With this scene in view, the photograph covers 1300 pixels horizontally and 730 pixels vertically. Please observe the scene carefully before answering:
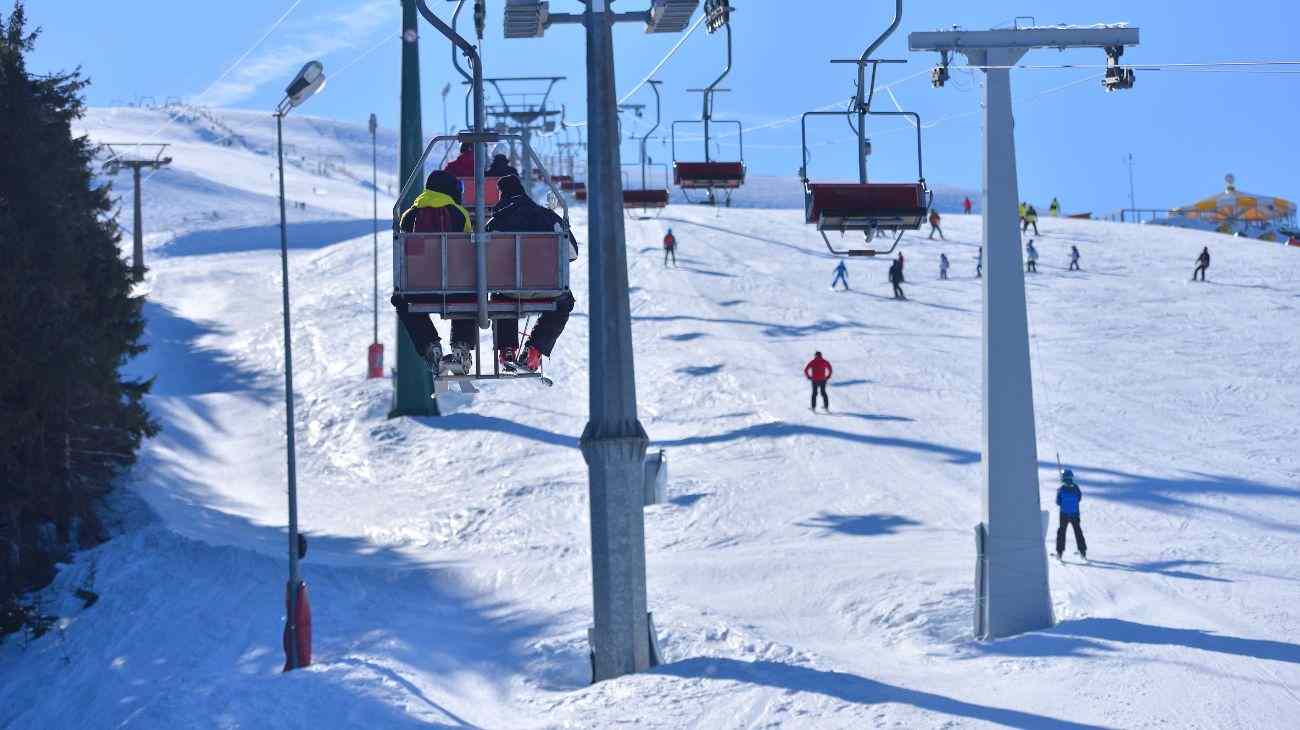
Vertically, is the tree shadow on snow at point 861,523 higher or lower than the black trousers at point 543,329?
lower

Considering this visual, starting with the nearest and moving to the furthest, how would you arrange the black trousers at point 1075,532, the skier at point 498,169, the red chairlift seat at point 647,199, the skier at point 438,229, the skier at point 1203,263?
the skier at point 438,229 < the skier at point 498,169 < the black trousers at point 1075,532 < the red chairlift seat at point 647,199 < the skier at point 1203,263

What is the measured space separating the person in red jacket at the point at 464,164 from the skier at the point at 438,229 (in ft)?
0.92

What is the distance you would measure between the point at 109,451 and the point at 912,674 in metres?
17.8

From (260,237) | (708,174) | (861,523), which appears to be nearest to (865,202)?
(861,523)

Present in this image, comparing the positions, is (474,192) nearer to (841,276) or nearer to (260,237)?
(841,276)

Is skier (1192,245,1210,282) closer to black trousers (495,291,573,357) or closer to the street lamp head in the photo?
the street lamp head

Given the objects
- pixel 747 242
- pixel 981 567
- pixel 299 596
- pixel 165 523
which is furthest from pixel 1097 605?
pixel 747 242

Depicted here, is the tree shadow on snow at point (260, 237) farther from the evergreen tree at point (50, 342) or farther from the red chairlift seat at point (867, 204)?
the red chairlift seat at point (867, 204)

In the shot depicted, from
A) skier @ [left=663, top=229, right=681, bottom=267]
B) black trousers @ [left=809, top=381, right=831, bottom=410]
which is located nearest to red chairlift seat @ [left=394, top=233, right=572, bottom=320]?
black trousers @ [left=809, top=381, right=831, bottom=410]

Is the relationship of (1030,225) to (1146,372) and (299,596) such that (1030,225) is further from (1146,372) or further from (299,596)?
(299,596)

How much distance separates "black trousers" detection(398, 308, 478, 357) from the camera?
1220cm

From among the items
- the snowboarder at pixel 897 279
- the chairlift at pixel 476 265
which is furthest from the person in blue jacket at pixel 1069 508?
the snowboarder at pixel 897 279

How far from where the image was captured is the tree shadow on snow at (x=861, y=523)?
900 inches

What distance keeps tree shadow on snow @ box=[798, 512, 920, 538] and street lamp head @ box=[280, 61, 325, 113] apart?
10.1 m
